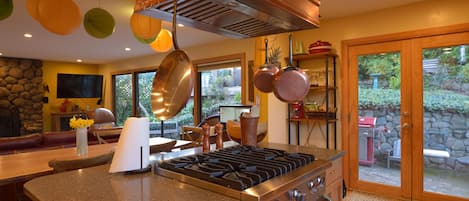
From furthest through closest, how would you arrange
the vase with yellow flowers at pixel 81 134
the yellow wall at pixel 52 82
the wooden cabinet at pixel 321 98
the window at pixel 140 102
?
the yellow wall at pixel 52 82 → the window at pixel 140 102 → the wooden cabinet at pixel 321 98 → the vase with yellow flowers at pixel 81 134

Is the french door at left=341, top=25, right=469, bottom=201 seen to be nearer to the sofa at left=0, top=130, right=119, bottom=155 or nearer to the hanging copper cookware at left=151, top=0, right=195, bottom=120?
the hanging copper cookware at left=151, top=0, right=195, bottom=120

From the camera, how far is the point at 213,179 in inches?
46.2

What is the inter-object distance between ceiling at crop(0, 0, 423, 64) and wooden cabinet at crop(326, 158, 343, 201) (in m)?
2.06

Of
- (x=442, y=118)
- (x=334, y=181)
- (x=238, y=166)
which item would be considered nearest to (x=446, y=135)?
(x=442, y=118)

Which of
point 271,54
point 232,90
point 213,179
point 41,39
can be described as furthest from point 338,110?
point 41,39

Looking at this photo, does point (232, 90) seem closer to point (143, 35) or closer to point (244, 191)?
point (143, 35)

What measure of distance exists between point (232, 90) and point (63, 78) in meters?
5.00

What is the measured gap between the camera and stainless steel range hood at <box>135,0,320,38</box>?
1.17 metres

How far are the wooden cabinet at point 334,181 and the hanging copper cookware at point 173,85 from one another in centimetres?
107

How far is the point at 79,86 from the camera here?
25.8 ft

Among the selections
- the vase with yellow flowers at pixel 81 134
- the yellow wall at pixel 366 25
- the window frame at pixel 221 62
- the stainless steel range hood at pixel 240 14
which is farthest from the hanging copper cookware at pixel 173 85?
the window frame at pixel 221 62

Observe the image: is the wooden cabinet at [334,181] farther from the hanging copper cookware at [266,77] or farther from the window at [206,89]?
the window at [206,89]

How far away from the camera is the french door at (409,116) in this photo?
3.12 meters

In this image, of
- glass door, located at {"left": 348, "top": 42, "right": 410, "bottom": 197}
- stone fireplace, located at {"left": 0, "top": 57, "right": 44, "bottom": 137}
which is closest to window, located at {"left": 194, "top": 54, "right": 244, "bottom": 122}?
glass door, located at {"left": 348, "top": 42, "right": 410, "bottom": 197}
